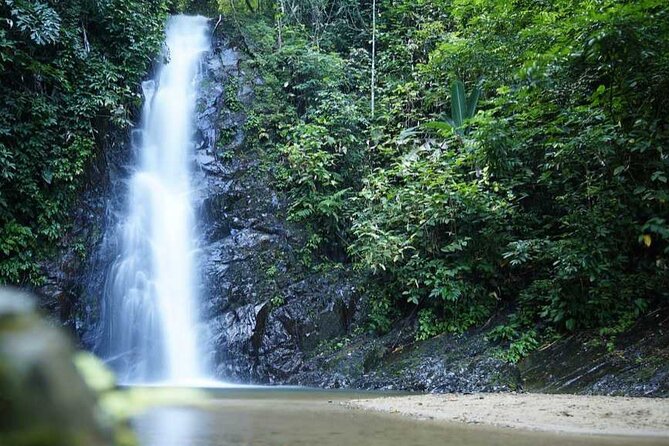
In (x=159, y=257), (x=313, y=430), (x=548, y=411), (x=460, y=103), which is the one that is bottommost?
(x=548, y=411)

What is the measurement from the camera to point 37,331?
3.13ft

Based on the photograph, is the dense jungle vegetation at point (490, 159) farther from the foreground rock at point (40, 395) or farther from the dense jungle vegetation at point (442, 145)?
the foreground rock at point (40, 395)

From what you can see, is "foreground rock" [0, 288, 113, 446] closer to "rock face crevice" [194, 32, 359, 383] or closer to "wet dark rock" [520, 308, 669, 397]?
"wet dark rock" [520, 308, 669, 397]

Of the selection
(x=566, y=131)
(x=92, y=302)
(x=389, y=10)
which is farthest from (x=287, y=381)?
(x=389, y=10)

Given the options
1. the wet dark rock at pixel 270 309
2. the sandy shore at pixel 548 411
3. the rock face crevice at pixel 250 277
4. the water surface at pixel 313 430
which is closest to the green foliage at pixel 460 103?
the wet dark rock at pixel 270 309

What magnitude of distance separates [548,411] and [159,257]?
9.83 m

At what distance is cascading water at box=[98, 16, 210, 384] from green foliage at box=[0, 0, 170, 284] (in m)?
1.20

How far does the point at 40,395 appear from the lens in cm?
89

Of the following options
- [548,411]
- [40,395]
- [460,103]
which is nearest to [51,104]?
[460,103]

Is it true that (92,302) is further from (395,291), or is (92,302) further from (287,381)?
(395,291)

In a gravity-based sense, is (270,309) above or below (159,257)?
below

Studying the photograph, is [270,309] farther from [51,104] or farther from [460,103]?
[51,104]

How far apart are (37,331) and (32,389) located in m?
0.11

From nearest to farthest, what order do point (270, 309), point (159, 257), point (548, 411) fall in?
point (548, 411) → point (270, 309) → point (159, 257)
